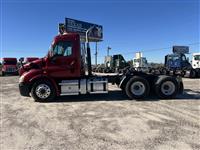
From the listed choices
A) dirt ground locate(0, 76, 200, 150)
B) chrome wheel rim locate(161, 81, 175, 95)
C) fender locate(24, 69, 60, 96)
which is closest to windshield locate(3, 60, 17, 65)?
fender locate(24, 69, 60, 96)

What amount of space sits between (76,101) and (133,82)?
8.90 feet

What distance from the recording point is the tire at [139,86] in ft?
34.0

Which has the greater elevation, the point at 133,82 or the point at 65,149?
the point at 133,82

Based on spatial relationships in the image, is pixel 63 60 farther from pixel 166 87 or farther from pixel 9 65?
pixel 9 65

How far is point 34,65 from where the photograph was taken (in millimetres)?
10406

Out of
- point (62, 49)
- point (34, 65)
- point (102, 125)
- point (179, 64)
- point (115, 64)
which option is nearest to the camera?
point (102, 125)

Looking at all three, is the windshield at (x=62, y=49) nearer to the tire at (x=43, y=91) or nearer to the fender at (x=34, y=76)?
the fender at (x=34, y=76)

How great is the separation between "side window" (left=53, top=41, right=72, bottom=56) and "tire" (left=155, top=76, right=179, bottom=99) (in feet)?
13.9

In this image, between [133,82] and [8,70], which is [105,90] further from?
[8,70]

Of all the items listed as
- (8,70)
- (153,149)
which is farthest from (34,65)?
(8,70)

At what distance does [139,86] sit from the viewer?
1042 cm

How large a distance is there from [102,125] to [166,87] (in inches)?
202

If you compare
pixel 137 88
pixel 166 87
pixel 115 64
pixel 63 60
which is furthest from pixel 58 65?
pixel 115 64

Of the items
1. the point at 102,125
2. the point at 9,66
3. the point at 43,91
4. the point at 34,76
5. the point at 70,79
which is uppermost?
the point at 9,66
